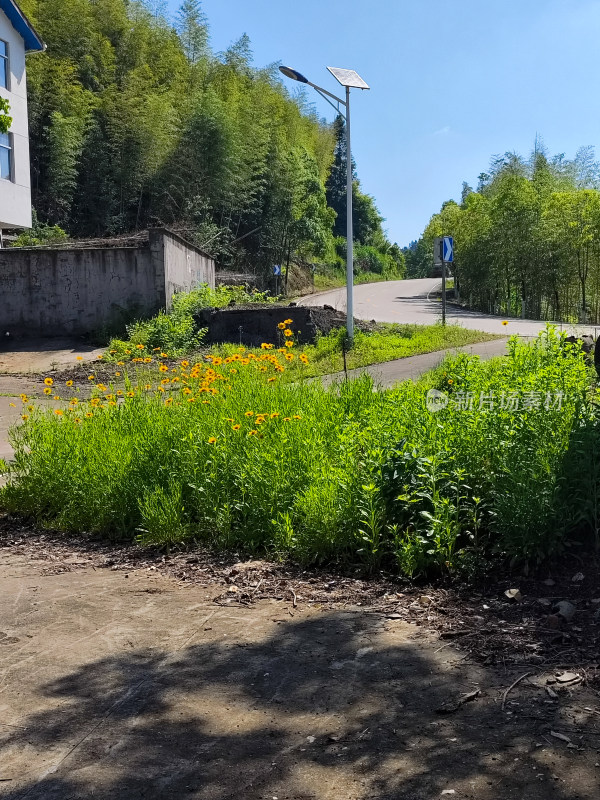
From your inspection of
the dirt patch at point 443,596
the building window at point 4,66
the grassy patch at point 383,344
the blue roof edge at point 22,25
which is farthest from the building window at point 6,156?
the dirt patch at point 443,596

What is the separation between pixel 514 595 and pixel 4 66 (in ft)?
73.7

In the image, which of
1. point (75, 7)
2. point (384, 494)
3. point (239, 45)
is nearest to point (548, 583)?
point (384, 494)

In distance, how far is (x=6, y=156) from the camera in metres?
21.5

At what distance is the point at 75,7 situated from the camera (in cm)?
3262

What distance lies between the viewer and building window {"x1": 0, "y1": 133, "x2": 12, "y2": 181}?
21156mm

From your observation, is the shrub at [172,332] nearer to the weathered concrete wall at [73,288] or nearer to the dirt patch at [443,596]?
the weathered concrete wall at [73,288]

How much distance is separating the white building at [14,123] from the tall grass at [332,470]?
17160 mm

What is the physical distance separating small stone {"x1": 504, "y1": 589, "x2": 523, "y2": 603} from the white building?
66.6 feet

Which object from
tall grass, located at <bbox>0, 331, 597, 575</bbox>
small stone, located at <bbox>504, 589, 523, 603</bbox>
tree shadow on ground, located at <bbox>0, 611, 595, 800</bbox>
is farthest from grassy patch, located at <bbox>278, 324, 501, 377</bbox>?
tree shadow on ground, located at <bbox>0, 611, 595, 800</bbox>

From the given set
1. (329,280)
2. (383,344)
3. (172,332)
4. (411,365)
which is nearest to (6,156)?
→ (172,332)

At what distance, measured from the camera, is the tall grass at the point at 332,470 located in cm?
385

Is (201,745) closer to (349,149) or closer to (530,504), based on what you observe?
(530,504)

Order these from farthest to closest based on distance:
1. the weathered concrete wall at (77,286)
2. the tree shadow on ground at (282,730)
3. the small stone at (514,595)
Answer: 1. the weathered concrete wall at (77,286)
2. the small stone at (514,595)
3. the tree shadow on ground at (282,730)

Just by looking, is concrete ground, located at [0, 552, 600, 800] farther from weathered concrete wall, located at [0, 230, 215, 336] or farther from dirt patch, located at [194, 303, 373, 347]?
weathered concrete wall, located at [0, 230, 215, 336]
